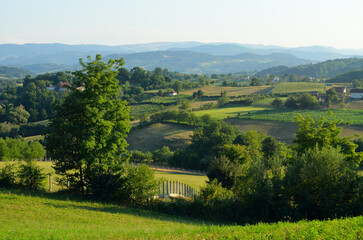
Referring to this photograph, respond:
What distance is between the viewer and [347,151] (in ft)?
91.3

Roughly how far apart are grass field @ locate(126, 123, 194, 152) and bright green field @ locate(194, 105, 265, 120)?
10.4 m

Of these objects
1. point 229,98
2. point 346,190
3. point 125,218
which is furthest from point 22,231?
point 229,98

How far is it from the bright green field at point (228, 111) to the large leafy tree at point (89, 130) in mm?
62361

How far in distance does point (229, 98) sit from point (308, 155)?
289 feet

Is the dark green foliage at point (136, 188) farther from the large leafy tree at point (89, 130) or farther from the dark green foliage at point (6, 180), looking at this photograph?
the dark green foliage at point (6, 180)

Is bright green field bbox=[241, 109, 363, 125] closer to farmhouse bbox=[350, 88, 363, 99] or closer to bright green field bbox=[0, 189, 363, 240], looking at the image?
farmhouse bbox=[350, 88, 363, 99]

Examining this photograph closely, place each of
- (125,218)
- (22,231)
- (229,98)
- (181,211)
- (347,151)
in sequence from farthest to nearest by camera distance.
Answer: (229,98)
(347,151)
(181,211)
(125,218)
(22,231)

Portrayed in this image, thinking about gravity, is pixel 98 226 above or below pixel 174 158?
above

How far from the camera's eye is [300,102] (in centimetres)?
9006

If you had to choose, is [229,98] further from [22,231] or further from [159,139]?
[22,231]

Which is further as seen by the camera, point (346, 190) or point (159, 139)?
point (159, 139)

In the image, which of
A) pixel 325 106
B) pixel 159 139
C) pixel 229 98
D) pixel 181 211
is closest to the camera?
pixel 181 211

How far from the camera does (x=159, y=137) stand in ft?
245

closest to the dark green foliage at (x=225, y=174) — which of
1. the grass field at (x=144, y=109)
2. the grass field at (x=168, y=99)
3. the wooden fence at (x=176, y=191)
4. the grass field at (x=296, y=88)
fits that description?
the wooden fence at (x=176, y=191)
